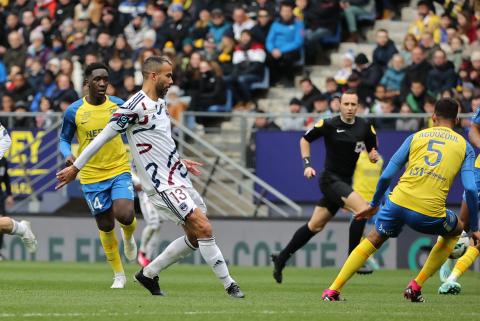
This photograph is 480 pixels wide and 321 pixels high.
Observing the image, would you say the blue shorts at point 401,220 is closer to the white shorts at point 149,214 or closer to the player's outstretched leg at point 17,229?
the player's outstretched leg at point 17,229

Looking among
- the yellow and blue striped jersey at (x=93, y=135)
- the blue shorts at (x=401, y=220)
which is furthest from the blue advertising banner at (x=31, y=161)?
the blue shorts at (x=401, y=220)

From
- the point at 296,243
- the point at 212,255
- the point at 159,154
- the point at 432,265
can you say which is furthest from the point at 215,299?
the point at 296,243

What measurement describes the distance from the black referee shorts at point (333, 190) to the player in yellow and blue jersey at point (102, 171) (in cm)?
282

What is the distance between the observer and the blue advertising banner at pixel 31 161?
2416 cm

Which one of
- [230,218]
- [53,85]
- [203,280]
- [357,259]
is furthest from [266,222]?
[357,259]

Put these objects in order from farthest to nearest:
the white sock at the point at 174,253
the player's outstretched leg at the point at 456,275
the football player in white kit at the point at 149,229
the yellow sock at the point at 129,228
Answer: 1. the football player in white kit at the point at 149,229
2. the yellow sock at the point at 129,228
3. the player's outstretched leg at the point at 456,275
4. the white sock at the point at 174,253

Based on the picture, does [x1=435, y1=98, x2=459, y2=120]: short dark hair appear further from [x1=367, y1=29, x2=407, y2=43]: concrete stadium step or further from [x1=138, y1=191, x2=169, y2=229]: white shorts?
[x1=367, y1=29, x2=407, y2=43]: concrete stadium step

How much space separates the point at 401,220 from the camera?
485 inches

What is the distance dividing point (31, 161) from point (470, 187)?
13678 mm

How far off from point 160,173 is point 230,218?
33.7 feet

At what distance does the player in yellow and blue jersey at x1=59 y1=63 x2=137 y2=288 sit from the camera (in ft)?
48.2

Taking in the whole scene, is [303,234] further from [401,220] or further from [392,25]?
[392,25]

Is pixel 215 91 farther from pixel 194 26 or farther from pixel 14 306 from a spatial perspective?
pixel 14 306

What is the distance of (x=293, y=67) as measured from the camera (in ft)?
85.4
